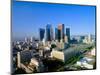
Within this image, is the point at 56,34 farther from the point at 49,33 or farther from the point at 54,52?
the point at 54,52

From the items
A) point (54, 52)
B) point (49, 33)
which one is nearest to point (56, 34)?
point (49, 33)

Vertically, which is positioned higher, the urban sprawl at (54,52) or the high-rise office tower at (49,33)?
the high-rise office tower at (49,33)

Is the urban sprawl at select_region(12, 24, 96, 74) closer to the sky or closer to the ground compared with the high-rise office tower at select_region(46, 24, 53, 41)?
closer to the ground

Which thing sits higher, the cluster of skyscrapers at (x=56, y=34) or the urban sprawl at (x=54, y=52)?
the cluster of skyscrapers at (x=56, y=34)

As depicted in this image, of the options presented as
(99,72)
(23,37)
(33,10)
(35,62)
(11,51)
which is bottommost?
(99,72)

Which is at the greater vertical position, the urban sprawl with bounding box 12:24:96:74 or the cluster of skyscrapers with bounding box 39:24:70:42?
the cluster of skyscrapers with bounding box 39:24:70:42
